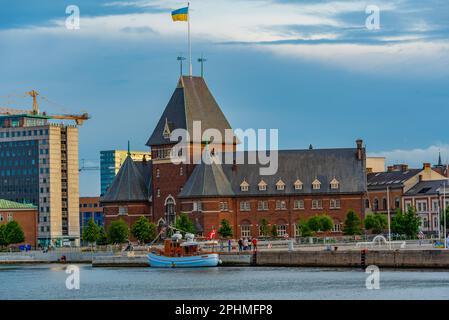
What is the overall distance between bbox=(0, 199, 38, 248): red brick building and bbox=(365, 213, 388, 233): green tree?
4816 centimetres

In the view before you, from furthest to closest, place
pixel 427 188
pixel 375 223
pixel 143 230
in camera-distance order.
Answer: pixel 427 188 → pixel 375 223 → pixel 143 230

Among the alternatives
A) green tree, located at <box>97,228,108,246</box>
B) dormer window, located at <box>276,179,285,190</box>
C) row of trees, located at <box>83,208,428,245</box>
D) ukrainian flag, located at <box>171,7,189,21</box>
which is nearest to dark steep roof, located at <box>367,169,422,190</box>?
row of trees, located at <box>83,208,428,245</box>

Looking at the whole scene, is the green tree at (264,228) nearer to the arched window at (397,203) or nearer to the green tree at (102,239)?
the green tree at (102,239)

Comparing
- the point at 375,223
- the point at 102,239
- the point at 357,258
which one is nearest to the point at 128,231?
the point at 102,239

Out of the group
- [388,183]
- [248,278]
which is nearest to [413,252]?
[248,278]

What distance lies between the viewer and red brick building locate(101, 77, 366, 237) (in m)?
143

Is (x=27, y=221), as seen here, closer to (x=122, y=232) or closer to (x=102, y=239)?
(x=102, y=239)

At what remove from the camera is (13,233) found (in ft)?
517

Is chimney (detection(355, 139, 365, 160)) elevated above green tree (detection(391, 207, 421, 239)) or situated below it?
above

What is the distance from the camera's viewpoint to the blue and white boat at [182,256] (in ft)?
360

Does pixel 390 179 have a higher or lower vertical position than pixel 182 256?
higher

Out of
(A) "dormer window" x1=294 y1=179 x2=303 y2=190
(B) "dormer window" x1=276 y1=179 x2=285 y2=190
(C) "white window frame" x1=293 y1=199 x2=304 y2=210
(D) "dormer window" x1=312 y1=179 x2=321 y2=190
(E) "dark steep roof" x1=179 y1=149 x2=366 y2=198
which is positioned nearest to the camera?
(E) "dark steep roof" x1=179 y1=149 x2=366 y2=198

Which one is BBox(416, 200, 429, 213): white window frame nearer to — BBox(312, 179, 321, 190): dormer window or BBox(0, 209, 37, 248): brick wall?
BBox(312, 179, 321, 190): dormer window

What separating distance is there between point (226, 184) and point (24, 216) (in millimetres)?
36356
